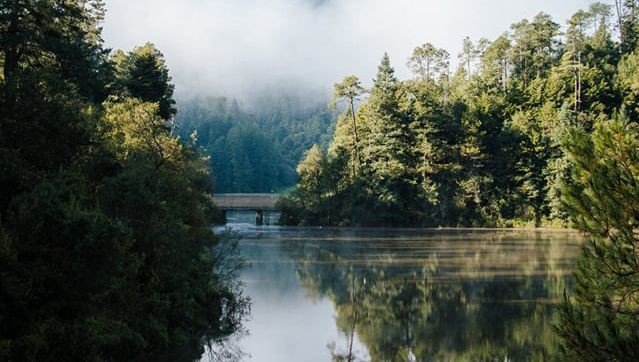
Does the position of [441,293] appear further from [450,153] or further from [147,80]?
[450,153]

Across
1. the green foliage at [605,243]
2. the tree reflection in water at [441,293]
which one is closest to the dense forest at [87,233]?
the tree reflection in water at [441,293]

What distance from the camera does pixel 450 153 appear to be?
7788 cm

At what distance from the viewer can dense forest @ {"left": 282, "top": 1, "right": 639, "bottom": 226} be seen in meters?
74.2

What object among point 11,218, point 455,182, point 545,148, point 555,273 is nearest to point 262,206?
point 455,182

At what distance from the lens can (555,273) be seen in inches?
1384

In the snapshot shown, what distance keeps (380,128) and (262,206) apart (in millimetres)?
19769

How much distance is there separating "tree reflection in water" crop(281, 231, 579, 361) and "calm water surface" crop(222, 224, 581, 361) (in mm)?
51

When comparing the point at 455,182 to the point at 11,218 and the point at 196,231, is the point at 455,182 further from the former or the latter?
the point at 11,218

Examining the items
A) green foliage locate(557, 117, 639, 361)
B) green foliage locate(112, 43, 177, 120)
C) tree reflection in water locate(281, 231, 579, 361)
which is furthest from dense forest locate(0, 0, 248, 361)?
green foliage locate(112, 43, 177, 120)

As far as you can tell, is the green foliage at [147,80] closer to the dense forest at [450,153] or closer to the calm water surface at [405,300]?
the calm water surface at [405,300]

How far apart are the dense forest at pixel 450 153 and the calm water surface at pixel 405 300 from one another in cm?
2260

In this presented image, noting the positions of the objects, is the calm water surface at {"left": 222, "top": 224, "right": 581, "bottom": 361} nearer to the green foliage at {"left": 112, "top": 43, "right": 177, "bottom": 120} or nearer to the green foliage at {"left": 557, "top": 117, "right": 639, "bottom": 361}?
the green foliage at {"left": 557, "top": 117, "right": 639, "bottom": 361}

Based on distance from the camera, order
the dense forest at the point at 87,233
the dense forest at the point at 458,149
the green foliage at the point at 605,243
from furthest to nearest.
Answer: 1. the dense forest at the point at 458,149
2. the dense forest at the point at 87,233
3. the green foliage at the point at 605,243

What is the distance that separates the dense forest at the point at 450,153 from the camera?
74250 mm
